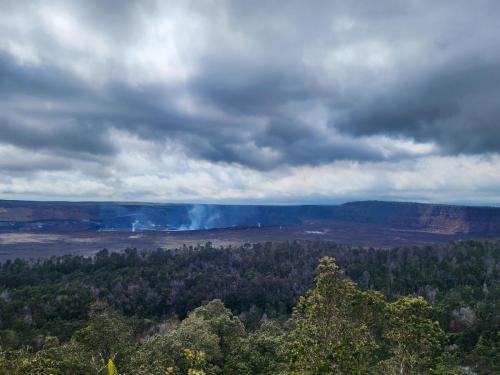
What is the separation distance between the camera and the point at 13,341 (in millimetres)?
62281

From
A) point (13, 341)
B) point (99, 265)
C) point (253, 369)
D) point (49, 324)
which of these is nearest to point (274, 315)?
point (49, 324)

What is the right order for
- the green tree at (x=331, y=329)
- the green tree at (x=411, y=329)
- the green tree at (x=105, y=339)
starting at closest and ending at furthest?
1. the green tree at (x=331, y=329)
2. the green tree at (x=411, y=329)
3. the green tree at (x=105, y=339)

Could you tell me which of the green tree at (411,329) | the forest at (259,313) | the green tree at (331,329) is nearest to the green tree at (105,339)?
the forest at (259,313)

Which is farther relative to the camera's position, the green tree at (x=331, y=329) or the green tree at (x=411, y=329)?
the green tree at (x=411, y=329)

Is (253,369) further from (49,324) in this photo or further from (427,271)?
(427,271)

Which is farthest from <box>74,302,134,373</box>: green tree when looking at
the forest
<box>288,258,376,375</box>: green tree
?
<box>288,258,376,375</box>: green tree

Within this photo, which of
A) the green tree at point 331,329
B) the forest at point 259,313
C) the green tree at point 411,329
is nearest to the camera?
the green tree at point 331,329

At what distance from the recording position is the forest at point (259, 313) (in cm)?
1803

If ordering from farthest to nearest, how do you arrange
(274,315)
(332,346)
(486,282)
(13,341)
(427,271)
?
(427,271)
(486,282)
(274,315)
(13,341)
(332,346)

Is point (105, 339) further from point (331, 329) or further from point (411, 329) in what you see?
point (411, 329)

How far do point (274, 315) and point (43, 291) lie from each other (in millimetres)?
65174

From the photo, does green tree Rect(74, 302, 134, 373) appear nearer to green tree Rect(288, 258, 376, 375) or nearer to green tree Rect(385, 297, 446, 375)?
green tree Rect(288, 258, 376, 375)

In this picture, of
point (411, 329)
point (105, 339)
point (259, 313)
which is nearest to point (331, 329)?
point (411, 329)

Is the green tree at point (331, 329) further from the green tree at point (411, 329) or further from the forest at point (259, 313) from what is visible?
the green tree at point (411, 329)
